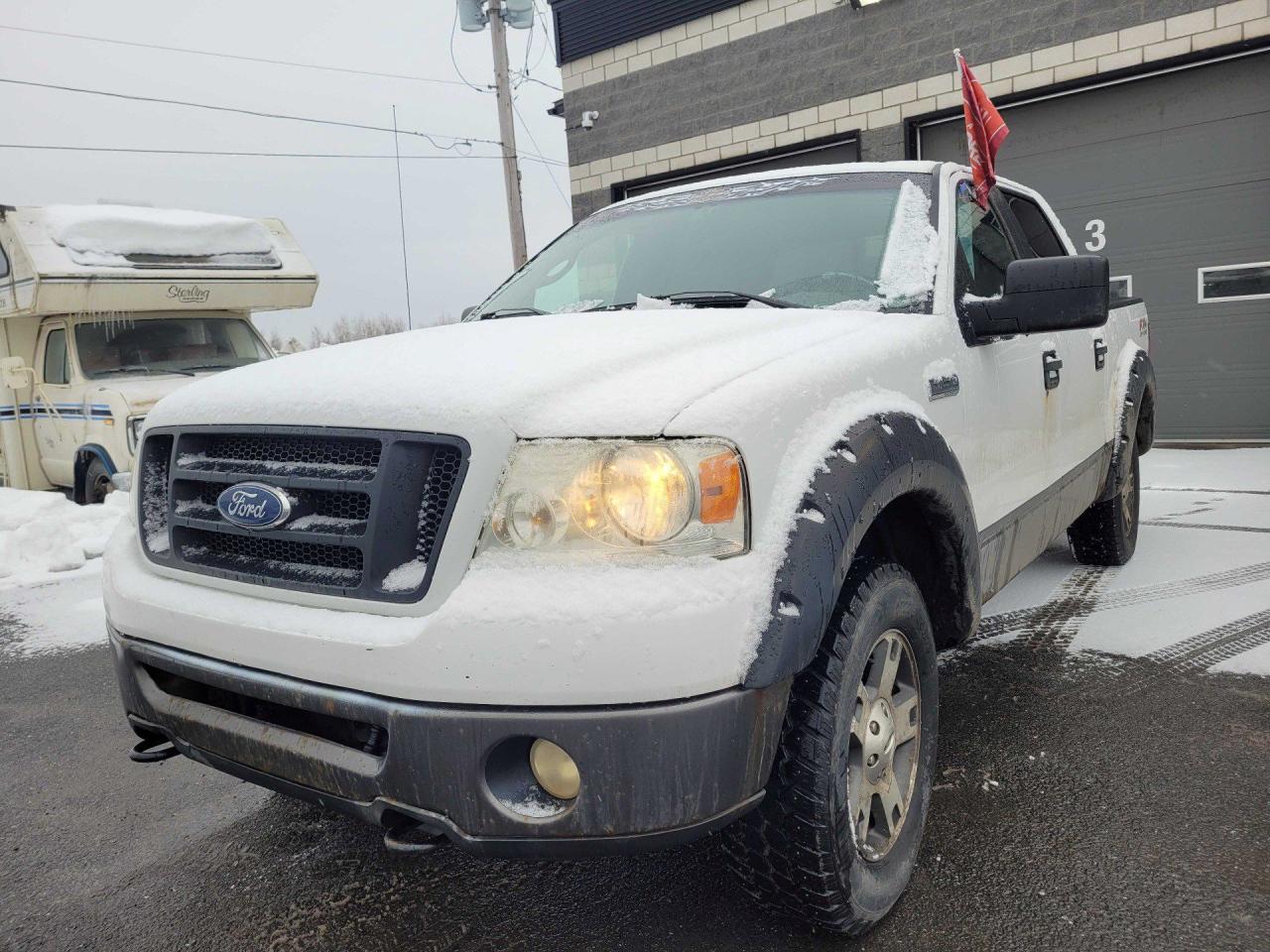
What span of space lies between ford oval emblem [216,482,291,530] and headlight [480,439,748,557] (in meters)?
0.47

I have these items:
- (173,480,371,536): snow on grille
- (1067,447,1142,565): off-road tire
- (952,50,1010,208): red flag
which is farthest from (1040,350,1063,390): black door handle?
(173,480,371,536): snow on grille

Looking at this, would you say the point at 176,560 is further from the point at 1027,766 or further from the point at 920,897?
the point at 1027,766

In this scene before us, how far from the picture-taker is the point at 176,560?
219 cm

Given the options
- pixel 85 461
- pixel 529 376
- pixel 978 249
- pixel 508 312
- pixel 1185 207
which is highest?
pixel 1185 207

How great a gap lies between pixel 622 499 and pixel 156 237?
8.54m

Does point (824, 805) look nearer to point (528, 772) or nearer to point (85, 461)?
point (528, 772)

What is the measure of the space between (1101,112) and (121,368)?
935cm

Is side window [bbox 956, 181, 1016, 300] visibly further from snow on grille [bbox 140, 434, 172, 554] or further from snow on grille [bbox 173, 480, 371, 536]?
snow on grille [bbox 140, 434, 172, 554]

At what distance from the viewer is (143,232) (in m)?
8.73

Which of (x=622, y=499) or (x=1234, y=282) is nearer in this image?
(x=622, y=499)

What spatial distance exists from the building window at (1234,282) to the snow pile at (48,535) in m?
9.51

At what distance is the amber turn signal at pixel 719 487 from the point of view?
5.61 ft

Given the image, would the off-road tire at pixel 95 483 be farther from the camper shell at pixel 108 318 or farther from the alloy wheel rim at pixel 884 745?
the alloy wheel rim at pixel 884 745

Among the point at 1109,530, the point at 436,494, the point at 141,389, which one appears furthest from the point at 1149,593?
the point at 141,389
